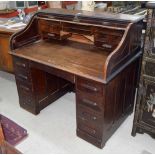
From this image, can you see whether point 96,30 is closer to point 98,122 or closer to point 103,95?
point 103,95

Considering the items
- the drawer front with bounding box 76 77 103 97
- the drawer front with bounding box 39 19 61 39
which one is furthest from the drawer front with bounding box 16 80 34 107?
the drawer front with bounding box 76 77 103 97

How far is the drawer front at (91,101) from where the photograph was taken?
5.94 feet

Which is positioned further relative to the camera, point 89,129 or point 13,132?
point 13,132

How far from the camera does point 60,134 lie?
7.35ft

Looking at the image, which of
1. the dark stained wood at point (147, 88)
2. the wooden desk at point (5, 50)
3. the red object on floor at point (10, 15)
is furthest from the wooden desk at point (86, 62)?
the red object on floor at point (10, 15)

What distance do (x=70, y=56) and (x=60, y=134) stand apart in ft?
2.71

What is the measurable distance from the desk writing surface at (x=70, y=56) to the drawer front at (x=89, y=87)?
0.07 meters

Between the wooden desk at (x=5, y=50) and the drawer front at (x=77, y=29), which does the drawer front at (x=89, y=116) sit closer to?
the drawer front at (x=77, y=29)

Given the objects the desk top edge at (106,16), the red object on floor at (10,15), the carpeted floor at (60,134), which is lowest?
the carpeted floor at (60,134)

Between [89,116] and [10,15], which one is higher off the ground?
[10,15]

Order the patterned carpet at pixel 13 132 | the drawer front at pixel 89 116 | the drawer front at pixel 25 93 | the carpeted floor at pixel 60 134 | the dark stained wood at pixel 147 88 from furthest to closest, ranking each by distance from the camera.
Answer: the drawer front at pixel 25 93 → the patterned carpet at pixel 13 132 → the carpeted floor at pixel 60 134 → the drawer front at pixel 89 116 → the dark stained wood at pixel 147 88

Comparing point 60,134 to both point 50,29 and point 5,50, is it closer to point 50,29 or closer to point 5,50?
point 50,29

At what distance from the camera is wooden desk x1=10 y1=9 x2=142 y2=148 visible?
1.80 metres

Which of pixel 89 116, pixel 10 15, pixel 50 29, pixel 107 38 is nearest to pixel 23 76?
pixel 50 29
